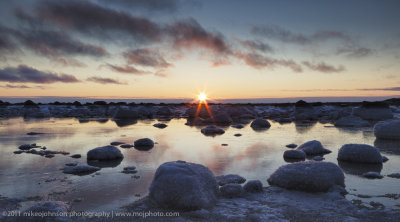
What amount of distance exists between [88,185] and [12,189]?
1670 mm

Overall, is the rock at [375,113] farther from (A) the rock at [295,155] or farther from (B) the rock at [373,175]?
(B) the rock at [373,175]

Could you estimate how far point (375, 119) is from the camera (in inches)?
1240

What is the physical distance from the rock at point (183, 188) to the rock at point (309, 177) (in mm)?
1831

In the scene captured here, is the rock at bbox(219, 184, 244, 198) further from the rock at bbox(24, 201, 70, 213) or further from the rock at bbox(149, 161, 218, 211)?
the rock at bbox(24, 201, 70, 213)

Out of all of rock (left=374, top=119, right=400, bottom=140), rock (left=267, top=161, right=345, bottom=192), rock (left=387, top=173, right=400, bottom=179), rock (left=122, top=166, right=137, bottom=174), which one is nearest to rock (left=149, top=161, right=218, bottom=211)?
rock (left=267, top=161, right=345, bottom=192)

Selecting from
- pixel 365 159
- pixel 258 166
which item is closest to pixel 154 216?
pixel 258 166

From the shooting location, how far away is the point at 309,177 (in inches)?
251

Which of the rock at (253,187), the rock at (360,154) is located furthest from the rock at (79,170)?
the rock at (360,154)

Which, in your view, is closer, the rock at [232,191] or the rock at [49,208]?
the rock at [49,208]

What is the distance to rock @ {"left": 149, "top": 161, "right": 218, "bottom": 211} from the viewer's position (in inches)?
209

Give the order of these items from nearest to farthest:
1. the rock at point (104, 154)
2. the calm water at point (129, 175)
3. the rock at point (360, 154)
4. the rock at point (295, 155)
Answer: the calm water at point (129, 175) → the rock at point (360, 154) → the rock at point (104, 154) → the rock at point (295, 155)

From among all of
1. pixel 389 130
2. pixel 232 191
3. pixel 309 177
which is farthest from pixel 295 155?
pixel 389 130

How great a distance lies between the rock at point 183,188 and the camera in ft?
17.5

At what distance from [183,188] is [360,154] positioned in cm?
693
